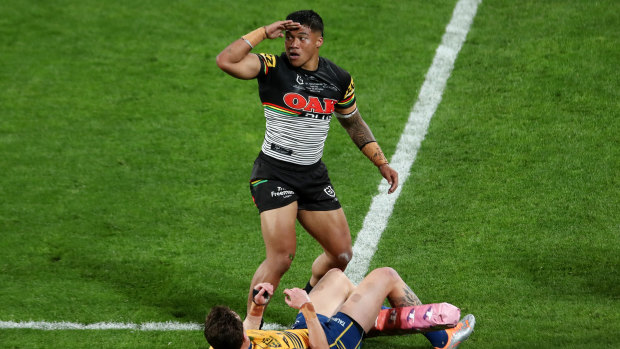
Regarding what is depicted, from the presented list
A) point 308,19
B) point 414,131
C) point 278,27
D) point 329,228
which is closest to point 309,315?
point 329,228

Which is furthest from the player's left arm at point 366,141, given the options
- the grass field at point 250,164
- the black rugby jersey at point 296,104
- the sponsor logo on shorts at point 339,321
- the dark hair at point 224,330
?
the dark hair at point 224,330

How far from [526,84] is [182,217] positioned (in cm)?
454

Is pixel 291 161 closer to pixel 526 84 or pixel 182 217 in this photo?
pixel 182 217

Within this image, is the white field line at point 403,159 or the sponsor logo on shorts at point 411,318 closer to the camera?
the sponsor logo on shorts at point 411,318

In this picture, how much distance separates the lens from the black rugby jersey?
6.62 meters

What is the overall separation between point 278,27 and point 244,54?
324 millimetres

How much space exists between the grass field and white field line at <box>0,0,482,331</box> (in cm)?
10

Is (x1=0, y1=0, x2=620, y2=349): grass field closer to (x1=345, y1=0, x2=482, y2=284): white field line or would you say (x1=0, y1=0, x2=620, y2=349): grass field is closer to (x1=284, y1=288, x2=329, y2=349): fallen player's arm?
(x1=345, y1=0, x2=482, y2=284): white field line

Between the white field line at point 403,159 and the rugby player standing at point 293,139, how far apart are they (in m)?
0.93

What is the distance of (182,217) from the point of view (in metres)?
8.81

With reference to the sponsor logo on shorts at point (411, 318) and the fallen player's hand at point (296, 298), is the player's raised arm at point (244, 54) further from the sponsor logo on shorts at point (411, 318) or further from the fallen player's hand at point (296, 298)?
the sponsor logo on shorts at point (411, 318)

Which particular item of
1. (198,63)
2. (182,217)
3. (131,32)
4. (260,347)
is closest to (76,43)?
(131,32)

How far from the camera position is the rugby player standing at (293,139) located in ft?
21.4

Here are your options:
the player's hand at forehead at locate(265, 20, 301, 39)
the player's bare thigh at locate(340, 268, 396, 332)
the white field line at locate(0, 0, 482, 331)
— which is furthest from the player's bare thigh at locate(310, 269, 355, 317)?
the player's hand at forehead at locate(265, 20, 301, 39)
